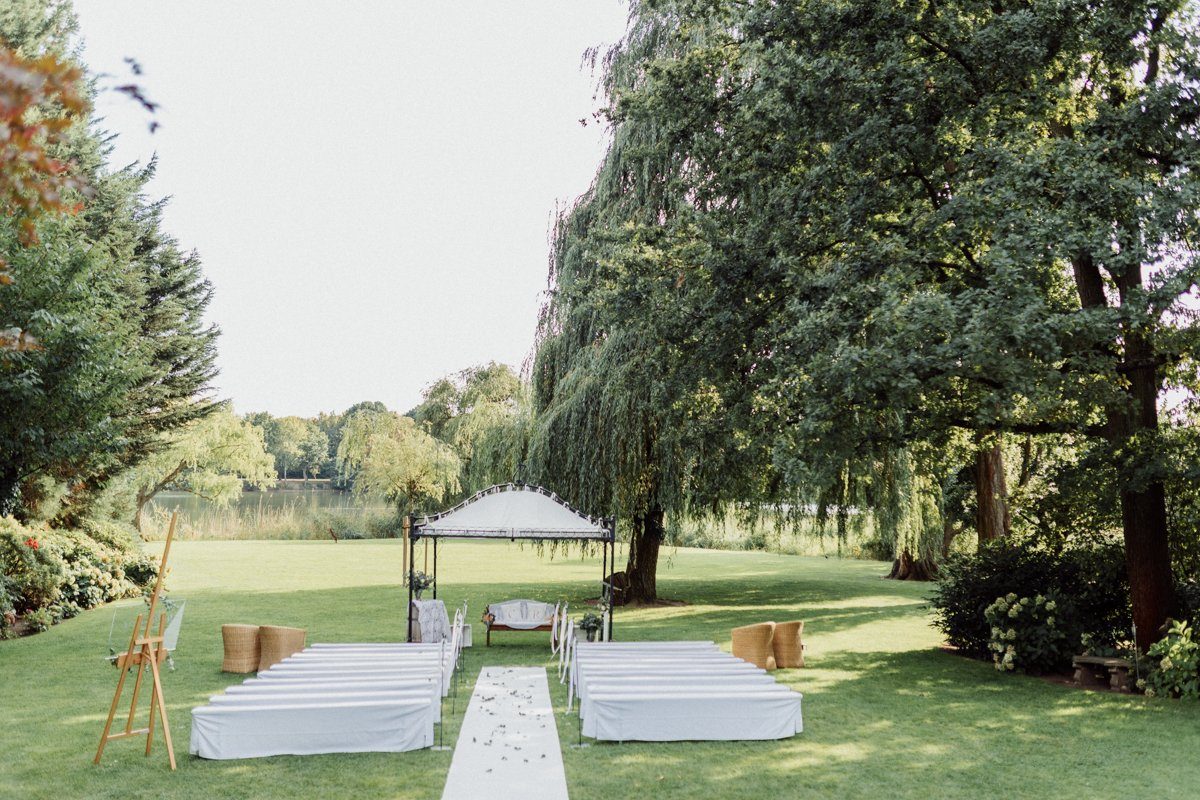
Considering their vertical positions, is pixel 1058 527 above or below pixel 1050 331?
below

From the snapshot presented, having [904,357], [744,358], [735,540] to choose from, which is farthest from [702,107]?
[735,540]

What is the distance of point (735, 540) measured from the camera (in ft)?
132

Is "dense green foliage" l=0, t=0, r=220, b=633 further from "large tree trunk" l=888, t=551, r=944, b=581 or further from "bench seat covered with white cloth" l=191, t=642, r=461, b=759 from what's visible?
"large tree trunk" l=888, t=551, r=944, b=581

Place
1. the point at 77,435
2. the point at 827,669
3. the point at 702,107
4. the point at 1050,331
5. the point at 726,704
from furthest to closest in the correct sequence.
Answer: the point at 77,435
the point at 702,107
the point at 827,669
the point at 1050,331
the point at 726,704

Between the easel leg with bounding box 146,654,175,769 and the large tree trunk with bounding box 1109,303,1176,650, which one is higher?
the large tree trunk with bounding box 1109,303,1176,650

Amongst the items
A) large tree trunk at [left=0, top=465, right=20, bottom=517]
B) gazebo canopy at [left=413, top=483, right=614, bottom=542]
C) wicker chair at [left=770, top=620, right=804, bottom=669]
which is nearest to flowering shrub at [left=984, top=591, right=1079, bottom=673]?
wicker chair at [left=770, top=620, right=804, bottom=669]

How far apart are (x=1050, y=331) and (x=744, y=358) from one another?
407 cm

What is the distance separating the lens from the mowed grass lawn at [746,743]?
22.5 ft

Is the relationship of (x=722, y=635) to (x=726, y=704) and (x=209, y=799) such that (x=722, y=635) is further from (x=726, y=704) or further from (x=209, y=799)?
(x=209, y=799)

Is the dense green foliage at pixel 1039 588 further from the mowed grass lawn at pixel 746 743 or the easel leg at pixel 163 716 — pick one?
the easel leg at pixel 163 716

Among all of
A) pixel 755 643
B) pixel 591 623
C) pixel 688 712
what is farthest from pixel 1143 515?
pixel 591 623

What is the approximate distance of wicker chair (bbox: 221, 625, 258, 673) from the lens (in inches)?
442

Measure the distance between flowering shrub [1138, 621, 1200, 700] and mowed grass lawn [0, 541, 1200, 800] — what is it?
264 mm

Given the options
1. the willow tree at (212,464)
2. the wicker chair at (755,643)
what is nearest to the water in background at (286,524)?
the willow tree at (212,464)
